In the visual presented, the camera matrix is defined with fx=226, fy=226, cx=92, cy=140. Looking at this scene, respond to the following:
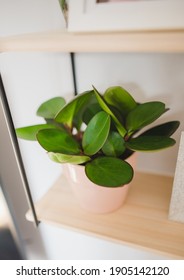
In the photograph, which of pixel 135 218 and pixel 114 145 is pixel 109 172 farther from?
pixel 135 218

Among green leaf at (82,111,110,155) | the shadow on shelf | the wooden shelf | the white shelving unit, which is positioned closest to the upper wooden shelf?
the white shelving unit

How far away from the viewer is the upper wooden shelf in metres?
0.29

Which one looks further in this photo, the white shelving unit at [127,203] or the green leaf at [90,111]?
the green leaf at [90,111]

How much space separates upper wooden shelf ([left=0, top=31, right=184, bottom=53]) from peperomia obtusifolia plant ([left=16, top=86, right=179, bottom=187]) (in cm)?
7

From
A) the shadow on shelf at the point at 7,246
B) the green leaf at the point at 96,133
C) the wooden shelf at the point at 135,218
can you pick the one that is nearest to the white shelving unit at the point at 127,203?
the wooden shelf at the point at 135,218

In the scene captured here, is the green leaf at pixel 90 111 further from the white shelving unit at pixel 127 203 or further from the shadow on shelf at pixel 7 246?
the shadow on shelf at pixel 7 246

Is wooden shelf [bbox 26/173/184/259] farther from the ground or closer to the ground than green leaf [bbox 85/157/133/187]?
closer to the ground

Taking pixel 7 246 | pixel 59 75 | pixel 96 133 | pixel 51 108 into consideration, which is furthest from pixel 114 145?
pixel 7 246

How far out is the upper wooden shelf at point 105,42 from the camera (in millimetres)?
294

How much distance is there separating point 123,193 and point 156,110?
0.19 meters

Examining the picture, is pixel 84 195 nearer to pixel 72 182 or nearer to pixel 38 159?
pixel 72 182

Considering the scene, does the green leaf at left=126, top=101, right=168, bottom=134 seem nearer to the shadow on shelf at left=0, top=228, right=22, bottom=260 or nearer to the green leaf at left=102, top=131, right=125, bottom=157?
the green leaf at left=102, top=131, right=125, bottom=157

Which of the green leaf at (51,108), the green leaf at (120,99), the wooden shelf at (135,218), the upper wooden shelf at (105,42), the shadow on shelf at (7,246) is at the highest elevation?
the upper wooden shelf at (105,42)
